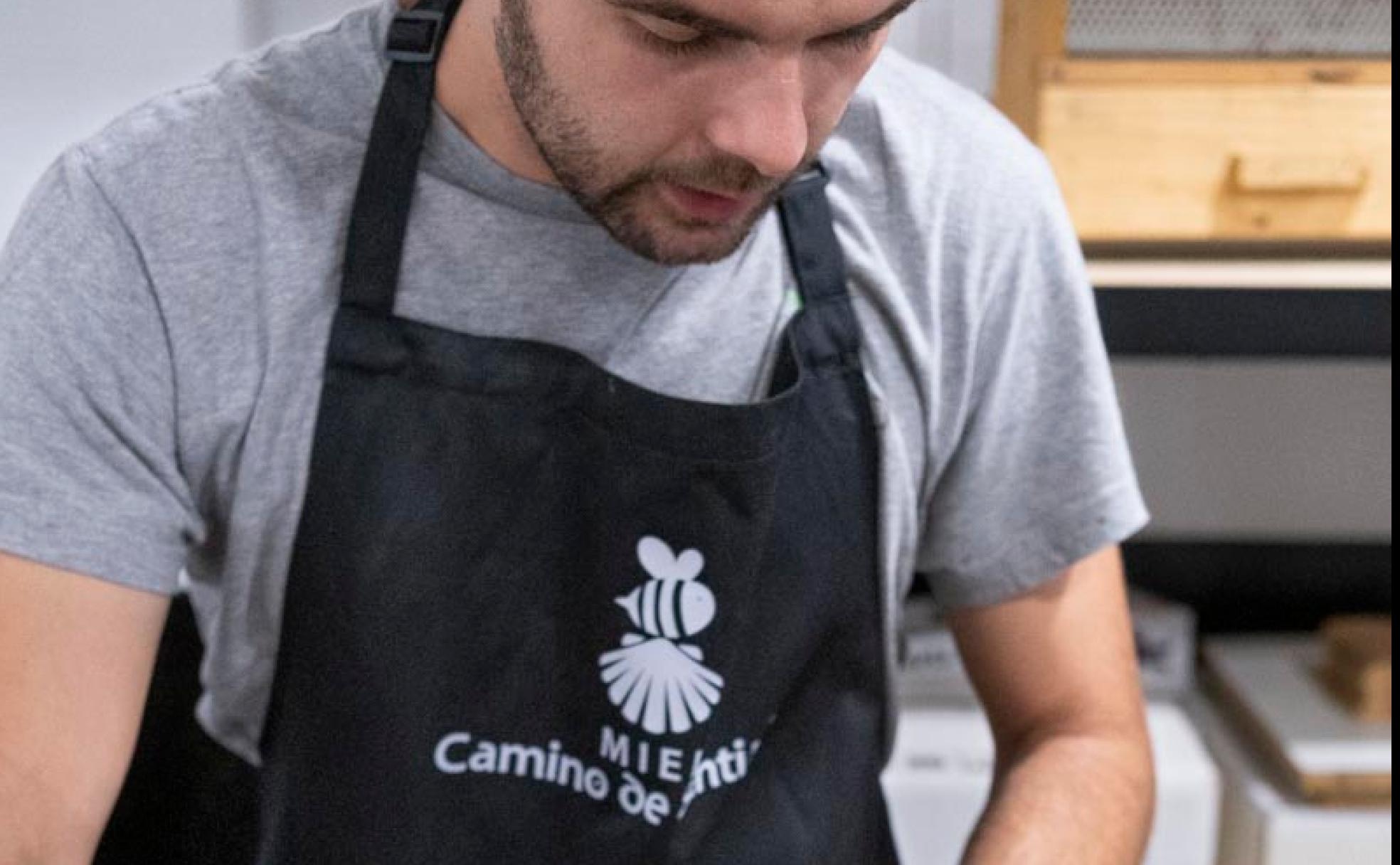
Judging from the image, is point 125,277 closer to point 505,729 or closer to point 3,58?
point 505,729

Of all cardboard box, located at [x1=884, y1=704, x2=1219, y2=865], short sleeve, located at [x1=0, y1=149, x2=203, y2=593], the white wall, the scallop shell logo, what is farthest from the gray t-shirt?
the white wall

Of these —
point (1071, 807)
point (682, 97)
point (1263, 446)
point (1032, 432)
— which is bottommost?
point (1071, 807)

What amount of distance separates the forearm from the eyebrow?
524 millimetres

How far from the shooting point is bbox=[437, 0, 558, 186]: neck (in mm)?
899

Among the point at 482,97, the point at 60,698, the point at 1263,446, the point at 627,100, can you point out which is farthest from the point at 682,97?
the point at 1263,446

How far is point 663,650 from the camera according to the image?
0.93 m

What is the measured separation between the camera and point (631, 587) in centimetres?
92

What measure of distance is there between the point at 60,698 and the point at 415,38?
0.43 meters

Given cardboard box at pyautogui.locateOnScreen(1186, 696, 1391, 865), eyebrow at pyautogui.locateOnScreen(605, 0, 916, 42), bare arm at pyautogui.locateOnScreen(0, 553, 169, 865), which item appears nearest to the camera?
eyebrow at pyautogui.locateOnScreen(605, 0, 916, 42)

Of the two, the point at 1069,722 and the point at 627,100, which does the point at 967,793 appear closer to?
the point at 1069,722

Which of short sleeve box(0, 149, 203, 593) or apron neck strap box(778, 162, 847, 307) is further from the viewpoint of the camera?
apron neck strap box(778, 162, 847, 307)

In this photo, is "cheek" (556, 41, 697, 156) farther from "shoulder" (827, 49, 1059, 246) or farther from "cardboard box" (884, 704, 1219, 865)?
"cardboard box" (884, 704, 1219, 865)

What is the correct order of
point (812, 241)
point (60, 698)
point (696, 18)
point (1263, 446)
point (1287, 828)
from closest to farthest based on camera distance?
point (696, 18)
point (60, 698)
point (812, 241)
point (1287, 828)
point (1263, 446)

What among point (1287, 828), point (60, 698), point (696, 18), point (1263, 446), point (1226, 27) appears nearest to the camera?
point (696, 18)
